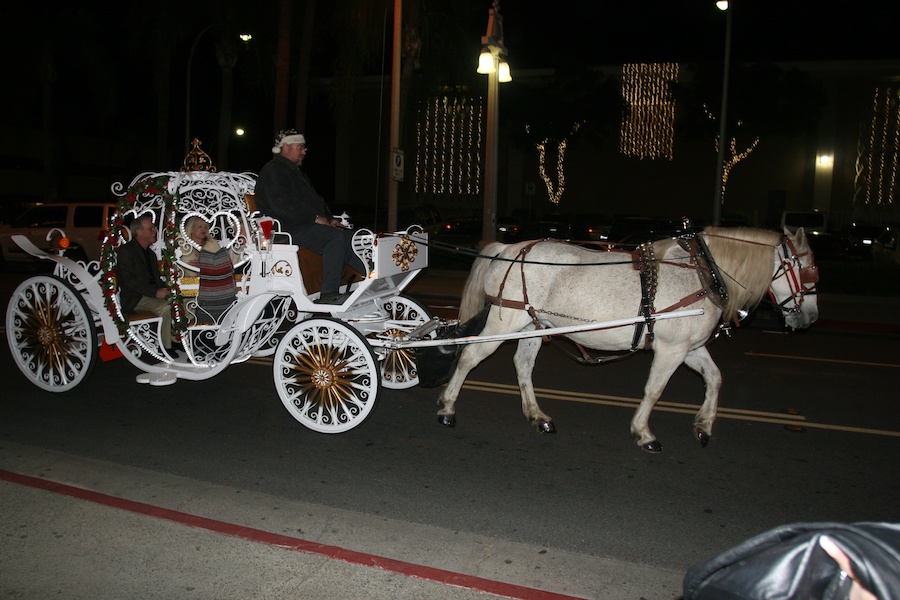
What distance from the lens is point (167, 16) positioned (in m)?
22.0

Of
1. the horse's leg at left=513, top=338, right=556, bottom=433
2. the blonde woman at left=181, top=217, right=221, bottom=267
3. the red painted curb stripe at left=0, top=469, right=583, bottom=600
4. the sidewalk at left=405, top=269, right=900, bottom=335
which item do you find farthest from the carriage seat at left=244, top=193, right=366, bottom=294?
the sidewalk at left=405, top=269, right=900, bottom=335

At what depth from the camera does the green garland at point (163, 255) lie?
690 centimetres

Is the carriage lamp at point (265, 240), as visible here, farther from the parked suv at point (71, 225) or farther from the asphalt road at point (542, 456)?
the parked suv at point (71, 225)

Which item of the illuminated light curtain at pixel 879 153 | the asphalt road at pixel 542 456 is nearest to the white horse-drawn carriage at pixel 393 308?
the asphalt road at pixel 542 456

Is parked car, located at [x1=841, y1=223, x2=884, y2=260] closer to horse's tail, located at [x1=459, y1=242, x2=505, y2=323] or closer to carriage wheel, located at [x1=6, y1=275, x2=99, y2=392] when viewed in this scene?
horse's tail, located at [x1=459, y1=242, x2=505, y2=323]

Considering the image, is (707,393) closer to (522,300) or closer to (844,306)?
(522,300)

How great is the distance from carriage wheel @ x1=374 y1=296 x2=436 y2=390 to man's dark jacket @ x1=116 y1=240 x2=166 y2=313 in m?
2.34

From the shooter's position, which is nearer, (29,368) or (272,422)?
(272,422)

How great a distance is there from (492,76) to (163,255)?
1200 centimetres

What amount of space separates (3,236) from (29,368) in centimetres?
1420

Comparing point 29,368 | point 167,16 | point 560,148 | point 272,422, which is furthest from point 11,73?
point 272,422

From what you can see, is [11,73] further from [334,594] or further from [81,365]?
[334,594]

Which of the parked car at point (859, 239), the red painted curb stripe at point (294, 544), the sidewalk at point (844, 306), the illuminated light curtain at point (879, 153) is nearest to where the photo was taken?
the red painted curb stripe at point (294, 544)

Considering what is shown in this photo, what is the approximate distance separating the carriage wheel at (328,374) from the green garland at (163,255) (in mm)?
1417
